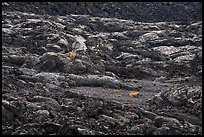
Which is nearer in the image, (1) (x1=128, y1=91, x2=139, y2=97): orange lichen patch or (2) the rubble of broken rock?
(2) the rubble of broken rock

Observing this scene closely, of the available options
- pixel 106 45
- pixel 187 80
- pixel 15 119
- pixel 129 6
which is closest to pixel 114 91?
pixel 187 80

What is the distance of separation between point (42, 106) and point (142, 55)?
28.1m

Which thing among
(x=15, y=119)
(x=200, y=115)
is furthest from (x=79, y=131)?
(x=200, y=115)

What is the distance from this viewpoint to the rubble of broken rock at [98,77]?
23.0 m

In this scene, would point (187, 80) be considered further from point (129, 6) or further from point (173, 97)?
point (129, 6)

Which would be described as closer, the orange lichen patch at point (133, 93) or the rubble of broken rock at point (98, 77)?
the rubble of broken rock at point (98, 77)

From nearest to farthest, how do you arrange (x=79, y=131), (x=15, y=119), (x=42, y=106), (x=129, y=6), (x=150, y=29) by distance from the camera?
(x=79, y=131)
(x=15, y=119)
(x=42, y=106)
(x=150, y=29)
(x=129, y=6)

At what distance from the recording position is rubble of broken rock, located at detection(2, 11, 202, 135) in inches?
907

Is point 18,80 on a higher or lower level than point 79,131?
lower

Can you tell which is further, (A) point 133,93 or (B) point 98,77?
(B) point 98,77

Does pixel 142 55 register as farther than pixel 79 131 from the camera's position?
Yes

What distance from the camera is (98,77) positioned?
38219 mm

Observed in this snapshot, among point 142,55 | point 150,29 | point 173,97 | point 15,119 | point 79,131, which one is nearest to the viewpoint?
point 79,131

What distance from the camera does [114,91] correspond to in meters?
35.2
